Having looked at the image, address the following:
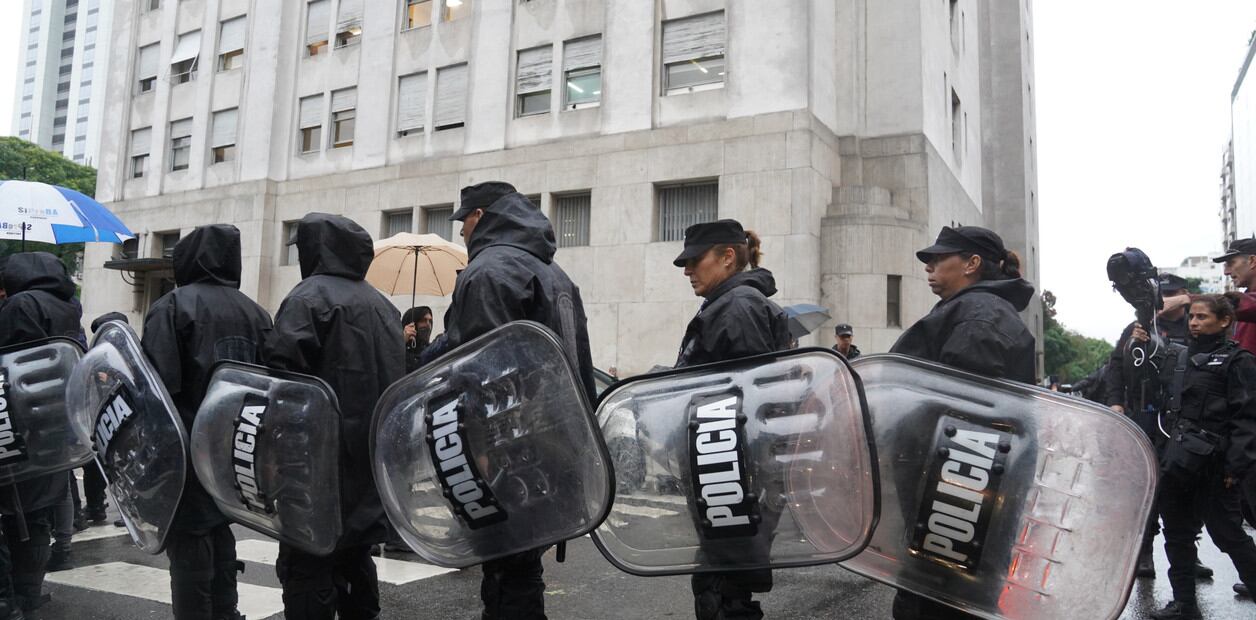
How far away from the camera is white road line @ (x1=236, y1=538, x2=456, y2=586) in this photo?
5402 mm

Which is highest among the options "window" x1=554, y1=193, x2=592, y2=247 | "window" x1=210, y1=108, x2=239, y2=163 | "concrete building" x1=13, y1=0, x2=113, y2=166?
"concrete building" x1=13, y1=0, x2=113, y2=166

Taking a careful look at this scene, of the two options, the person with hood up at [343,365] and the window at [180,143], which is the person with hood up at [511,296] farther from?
the window at [180,143]

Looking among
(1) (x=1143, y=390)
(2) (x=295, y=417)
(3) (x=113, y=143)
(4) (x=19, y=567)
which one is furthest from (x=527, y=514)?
(3) (x=113, y=143)

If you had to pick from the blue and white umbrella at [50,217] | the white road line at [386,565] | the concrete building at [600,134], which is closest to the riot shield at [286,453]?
the white road line at [386,565]

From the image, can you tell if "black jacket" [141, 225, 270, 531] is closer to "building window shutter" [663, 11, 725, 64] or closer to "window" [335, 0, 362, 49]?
"building window shutter" [663, 11, 725, 64]

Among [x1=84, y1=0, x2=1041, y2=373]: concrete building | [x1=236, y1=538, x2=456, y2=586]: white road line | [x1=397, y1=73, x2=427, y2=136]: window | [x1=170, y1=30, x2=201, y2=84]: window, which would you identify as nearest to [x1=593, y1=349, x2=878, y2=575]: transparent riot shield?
[x1=236, y1=538, x2=456, y2=586]: white road line

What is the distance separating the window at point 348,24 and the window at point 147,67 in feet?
23.9

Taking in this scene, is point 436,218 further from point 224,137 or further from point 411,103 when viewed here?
point 224,137

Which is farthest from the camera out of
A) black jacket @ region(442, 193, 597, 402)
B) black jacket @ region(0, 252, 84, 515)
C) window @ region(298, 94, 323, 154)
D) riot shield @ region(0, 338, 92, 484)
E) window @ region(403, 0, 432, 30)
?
window @ region(298, 94, 323, 154)

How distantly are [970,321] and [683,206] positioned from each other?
13.8 m

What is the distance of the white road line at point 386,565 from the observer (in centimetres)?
540

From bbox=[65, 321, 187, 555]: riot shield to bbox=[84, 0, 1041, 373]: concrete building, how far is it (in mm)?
12480

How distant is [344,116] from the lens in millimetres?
21016

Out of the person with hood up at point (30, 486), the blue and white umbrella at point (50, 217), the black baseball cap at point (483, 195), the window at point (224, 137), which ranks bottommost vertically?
the person with hood up at point (30, 486)
